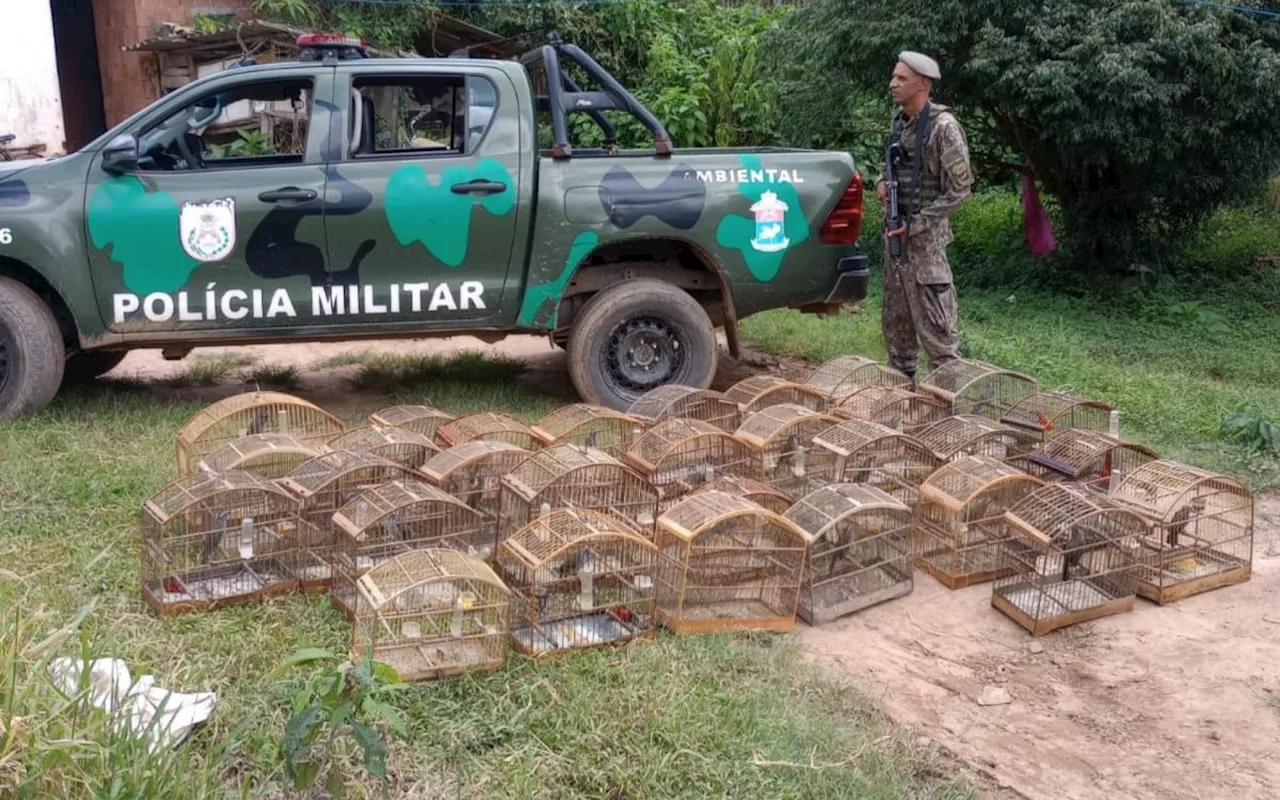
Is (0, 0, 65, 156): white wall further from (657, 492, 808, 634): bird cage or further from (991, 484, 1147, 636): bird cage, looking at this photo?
(991, 484, 1147, 636): bird cage

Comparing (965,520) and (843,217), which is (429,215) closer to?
(843,217)

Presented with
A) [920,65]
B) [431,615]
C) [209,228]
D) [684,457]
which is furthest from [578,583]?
[920,65]

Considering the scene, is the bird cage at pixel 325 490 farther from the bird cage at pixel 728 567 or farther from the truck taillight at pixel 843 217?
the truck taillight at pixel 843 217

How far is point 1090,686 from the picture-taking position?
12.1 feet

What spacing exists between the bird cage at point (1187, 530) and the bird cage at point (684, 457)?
1.50 m

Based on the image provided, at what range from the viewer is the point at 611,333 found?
6.43 m

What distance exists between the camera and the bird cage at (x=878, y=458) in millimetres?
4852

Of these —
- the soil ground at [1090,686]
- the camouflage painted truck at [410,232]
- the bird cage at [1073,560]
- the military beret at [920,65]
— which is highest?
the military beret at [920,65]

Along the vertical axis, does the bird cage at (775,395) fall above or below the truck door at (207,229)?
below

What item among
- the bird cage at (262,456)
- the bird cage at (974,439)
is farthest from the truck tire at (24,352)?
the bird cage at (974,439)

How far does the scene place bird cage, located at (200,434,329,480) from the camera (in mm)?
4574

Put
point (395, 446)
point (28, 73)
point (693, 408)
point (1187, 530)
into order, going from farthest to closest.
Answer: point (28, 73) < point (693, 408) < point (395, 446) < point (1187, 530)

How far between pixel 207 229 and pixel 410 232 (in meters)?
0.99

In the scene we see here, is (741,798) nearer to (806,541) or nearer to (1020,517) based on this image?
(806,541)
